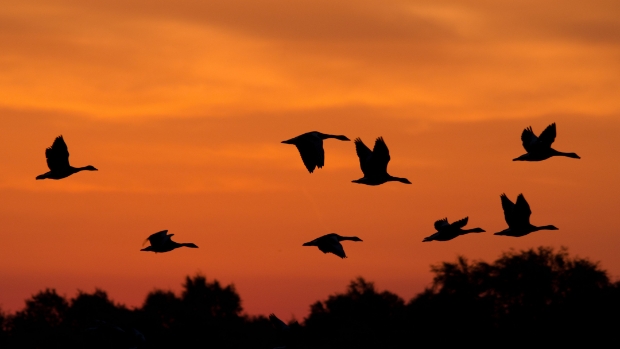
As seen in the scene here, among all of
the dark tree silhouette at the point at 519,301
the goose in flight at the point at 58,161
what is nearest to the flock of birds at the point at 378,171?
the goose in flight at the point at 58,161

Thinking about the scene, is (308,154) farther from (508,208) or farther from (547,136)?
(547,136)

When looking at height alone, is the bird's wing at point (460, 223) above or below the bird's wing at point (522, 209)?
below

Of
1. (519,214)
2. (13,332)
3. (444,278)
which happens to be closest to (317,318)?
(444,278)

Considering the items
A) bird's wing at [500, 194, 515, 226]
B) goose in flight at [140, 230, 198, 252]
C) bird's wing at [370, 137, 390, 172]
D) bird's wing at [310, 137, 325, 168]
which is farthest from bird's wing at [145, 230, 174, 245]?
bird's wing at [500, 194, 515, 226]

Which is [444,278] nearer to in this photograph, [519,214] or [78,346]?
[78,346]

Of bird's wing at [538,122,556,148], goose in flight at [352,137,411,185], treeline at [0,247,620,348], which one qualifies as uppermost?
bird's wing at [538,122,556,148]

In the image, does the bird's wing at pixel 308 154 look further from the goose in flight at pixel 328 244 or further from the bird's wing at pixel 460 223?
the bird's wing at pixel 460 223

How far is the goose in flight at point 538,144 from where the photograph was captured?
36.4 metres

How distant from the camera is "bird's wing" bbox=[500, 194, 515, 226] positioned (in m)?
37.0

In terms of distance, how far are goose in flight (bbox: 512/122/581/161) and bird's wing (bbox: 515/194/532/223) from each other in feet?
3.88

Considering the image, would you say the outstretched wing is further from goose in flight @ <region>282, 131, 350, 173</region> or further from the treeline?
the treeline

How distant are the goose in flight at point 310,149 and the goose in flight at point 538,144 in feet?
19.3

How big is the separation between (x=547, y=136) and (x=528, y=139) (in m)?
1.07

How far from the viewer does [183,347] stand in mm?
102438
